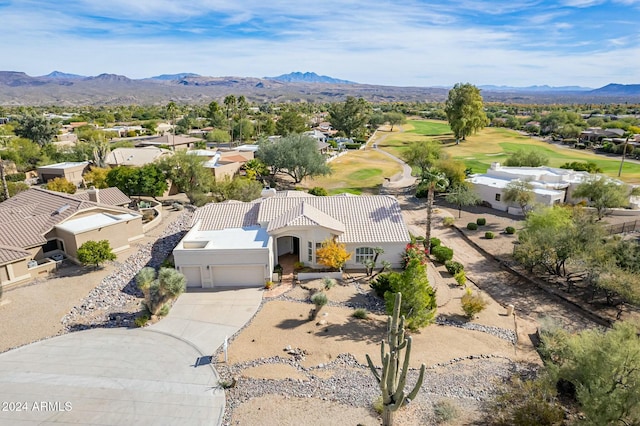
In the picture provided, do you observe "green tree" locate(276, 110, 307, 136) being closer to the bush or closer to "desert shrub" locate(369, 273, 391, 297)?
the bush

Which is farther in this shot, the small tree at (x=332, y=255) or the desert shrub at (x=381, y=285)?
the small tree at (x=332, y=255)

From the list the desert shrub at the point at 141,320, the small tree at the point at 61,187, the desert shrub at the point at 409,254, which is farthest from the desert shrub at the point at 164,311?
the small tree at the point at 61,187

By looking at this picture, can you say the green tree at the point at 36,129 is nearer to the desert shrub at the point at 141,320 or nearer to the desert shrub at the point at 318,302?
the desert shrub at the point at 141,320

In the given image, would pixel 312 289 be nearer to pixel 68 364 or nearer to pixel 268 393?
pixel 268 393

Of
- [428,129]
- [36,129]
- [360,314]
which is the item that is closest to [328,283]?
[360,314]

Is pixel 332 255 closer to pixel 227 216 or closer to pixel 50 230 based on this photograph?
pixel 227 216
